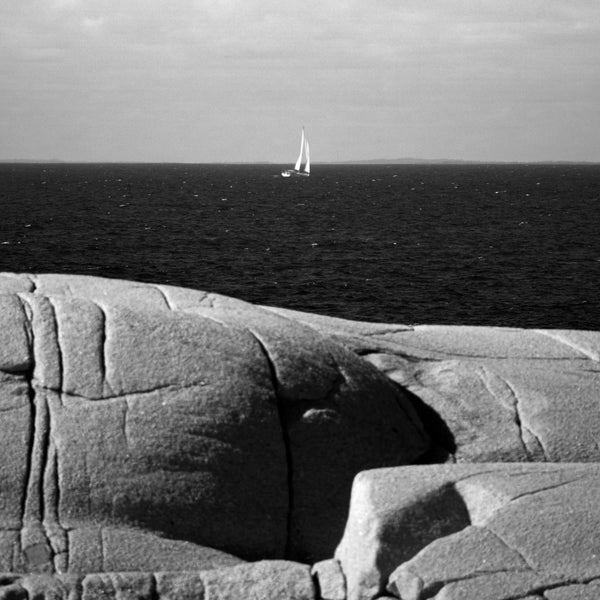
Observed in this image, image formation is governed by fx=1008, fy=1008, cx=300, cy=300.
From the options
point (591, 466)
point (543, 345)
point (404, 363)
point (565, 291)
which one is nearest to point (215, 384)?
point (404, 363)

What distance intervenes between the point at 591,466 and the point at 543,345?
3.04 m

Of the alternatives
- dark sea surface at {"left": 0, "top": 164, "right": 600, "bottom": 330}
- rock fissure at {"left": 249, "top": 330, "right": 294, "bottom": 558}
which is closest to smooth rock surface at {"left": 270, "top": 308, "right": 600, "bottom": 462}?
rock fissure at {"left": 249, "top": 330, "right": 294, "bottom": 558}

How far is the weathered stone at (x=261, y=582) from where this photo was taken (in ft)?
23.5

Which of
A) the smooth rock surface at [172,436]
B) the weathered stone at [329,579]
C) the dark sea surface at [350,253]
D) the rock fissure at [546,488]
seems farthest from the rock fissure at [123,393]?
the dark sea surface at [350,253]

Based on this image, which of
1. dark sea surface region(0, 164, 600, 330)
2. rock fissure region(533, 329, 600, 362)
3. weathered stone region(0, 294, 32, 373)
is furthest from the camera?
dark sea surface region(0, 164, 600, 330)

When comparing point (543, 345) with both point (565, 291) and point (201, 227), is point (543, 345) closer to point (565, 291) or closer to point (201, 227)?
point (565, 291)

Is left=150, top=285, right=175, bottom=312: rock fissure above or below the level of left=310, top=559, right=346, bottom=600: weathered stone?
above

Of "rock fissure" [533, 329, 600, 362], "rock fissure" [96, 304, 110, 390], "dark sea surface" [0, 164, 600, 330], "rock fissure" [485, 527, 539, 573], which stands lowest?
"dark sea surface" [0, 164, 600, 330]

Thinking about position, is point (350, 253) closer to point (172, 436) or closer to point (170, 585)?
point (172, 436)

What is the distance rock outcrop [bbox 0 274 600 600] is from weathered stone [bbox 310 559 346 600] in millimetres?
18

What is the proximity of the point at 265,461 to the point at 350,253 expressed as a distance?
1838 inches

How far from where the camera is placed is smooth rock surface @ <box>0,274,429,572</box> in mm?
7719

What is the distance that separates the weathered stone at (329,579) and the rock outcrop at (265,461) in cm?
2

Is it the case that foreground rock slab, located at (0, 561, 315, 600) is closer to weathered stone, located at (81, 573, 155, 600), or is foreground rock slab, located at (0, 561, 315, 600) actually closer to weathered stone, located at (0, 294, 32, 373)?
weathered stone, located at (81, 573, 155, 600)
